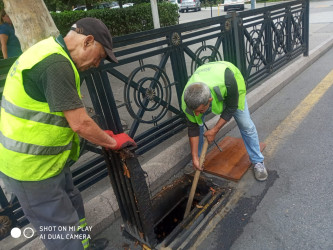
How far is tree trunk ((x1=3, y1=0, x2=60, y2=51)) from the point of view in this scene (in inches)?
149

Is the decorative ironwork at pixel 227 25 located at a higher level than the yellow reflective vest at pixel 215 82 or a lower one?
higher

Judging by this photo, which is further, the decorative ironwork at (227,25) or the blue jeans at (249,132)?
the decorative ironwork at (227,25)

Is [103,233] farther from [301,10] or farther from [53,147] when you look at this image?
[301,10]

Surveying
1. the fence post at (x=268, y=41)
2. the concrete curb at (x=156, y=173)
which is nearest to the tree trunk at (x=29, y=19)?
the concrete curb at (x=156, y=173)

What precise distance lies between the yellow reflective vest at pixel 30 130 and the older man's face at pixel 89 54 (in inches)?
4.3

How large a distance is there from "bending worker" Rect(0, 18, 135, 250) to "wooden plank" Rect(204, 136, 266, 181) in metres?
1.52

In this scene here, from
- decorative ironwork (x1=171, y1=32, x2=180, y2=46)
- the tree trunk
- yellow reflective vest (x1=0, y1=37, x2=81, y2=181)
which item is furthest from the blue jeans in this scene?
the tree trunk

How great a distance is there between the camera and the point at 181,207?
9.62ft

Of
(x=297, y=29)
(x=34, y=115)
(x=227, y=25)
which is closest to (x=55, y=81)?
(x=34, y=115)

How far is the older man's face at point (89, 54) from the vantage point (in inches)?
61.1

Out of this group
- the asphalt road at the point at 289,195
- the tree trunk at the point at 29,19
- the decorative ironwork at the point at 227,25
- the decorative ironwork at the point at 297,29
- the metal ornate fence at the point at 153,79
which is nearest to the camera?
the asphalt road at the point at 289,195

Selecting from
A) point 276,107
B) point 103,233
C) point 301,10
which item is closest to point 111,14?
point 301,10

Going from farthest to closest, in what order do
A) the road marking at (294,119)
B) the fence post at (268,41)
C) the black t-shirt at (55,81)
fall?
the fence post at (268,41) → the road marking at (294,119) → the black t-shirt at (55,81)

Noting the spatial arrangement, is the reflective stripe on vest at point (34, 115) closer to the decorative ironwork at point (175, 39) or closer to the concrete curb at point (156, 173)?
the concrete curb at point (156, 173)
